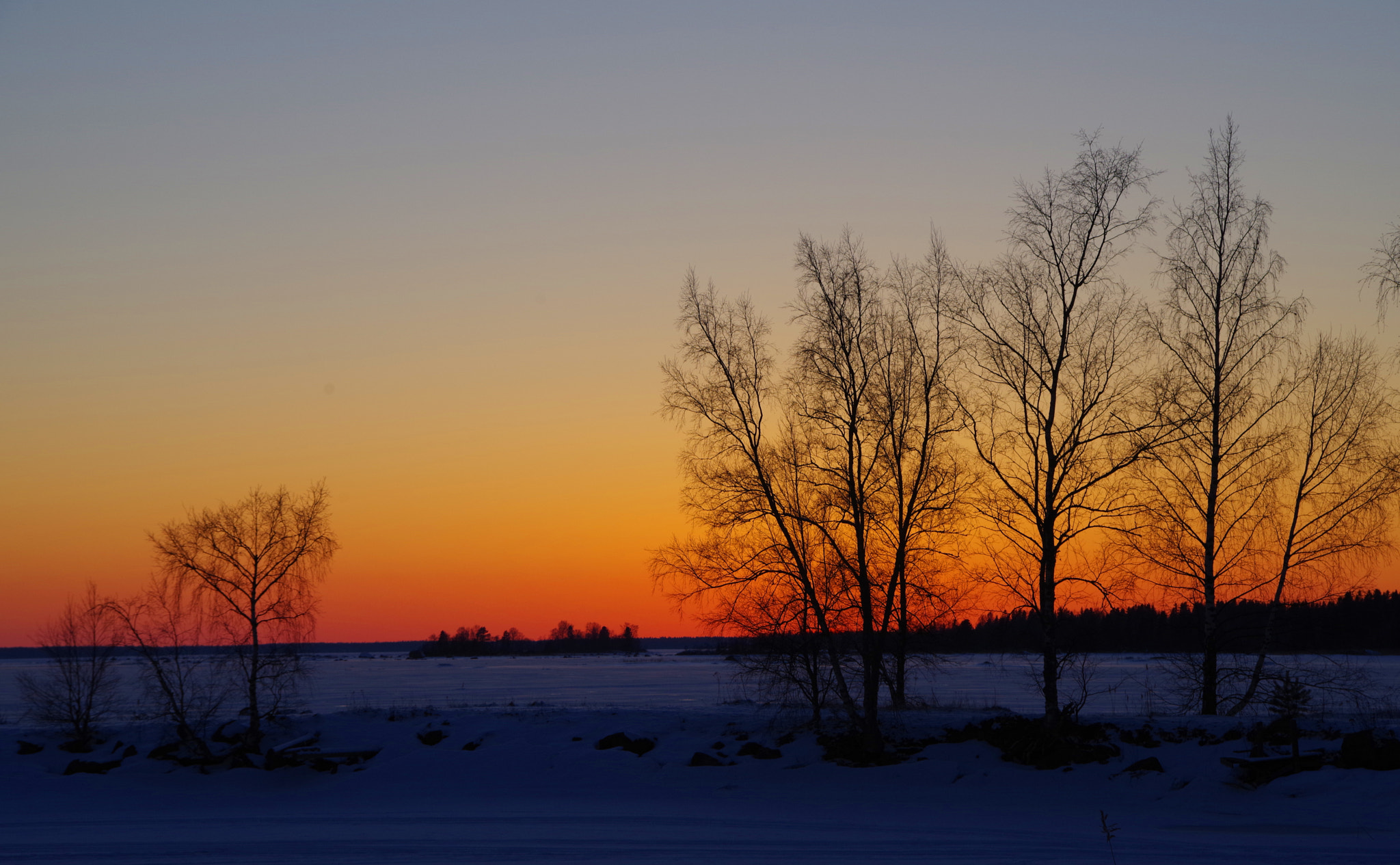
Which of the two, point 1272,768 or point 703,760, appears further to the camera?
point 703,760

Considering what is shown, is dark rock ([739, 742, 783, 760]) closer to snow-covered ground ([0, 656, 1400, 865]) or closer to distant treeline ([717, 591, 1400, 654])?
snow-covered ground ([0, 656, 1400, 865])

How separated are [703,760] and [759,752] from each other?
4.39 ft

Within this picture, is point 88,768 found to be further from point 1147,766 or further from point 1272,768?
point 1272,768

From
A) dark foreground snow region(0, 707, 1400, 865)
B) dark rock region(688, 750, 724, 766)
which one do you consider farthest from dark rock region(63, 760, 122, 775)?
dark rock region(688, 750, 724, 766)

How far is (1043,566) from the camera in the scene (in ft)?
70.3

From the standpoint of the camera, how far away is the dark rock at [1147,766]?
760 inches

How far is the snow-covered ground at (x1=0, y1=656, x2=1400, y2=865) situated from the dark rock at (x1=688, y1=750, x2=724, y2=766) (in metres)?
0.20

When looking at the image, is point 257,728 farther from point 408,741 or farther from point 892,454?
point 892,454

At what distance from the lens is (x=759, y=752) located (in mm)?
23422

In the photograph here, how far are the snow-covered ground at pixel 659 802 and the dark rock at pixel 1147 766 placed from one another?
17cm

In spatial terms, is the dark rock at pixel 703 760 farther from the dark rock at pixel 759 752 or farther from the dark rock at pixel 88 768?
the dark rock at pixel 88 768

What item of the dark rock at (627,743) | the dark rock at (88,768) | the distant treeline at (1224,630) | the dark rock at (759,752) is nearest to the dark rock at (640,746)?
the dark rock at (627,743)

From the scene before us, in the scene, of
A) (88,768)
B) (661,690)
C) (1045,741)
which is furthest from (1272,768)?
(661,690)

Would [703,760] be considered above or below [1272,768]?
below
